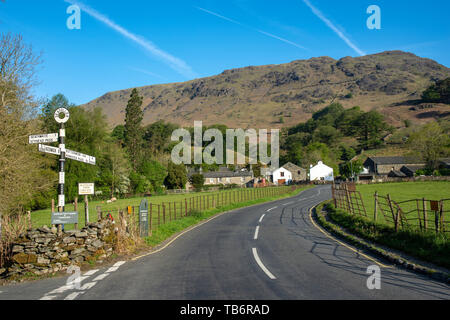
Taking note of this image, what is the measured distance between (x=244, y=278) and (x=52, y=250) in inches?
250

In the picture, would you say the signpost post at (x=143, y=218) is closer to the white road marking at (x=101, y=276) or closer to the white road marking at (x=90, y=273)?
the white road marking at (x=90, y=273)

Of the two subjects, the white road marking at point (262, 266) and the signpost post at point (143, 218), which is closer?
the white road marking at point (262, 266)

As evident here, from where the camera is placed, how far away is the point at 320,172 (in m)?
107

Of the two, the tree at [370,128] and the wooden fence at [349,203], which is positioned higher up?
the tree at [370,128]

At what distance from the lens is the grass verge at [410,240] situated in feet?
32.5

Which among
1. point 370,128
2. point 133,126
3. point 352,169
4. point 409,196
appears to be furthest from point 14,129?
point 370,128

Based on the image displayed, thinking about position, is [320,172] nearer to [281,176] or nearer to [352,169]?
[281,176]

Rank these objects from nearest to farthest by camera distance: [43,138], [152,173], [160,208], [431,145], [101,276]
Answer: [101,276] < [43,138] < [160,208] < [152,173] < [431,145]

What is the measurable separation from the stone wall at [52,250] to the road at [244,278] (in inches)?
38.7

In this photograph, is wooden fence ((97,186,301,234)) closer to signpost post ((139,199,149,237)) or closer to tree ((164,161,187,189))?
signpost post ((139,199,149,237))

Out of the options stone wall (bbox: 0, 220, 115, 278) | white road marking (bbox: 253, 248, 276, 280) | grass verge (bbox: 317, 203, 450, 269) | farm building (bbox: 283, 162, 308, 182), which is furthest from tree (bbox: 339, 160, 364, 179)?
stone wall (bbox: 0, 220, 115, 278)

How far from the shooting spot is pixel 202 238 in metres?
15.9

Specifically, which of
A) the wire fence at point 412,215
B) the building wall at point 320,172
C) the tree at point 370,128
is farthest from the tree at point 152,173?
the tree at point 370,128

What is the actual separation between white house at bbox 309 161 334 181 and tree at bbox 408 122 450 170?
26.5 m
